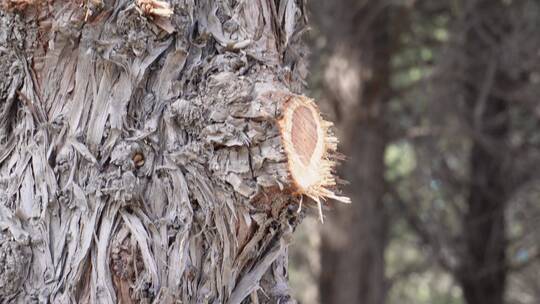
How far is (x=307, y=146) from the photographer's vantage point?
169 centimetres

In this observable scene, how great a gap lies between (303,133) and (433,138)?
192 inches

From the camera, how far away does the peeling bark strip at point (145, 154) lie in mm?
1633

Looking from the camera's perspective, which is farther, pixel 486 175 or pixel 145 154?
pixel 486 175

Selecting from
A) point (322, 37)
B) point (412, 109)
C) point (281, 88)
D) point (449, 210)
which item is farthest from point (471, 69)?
point (281, 88)

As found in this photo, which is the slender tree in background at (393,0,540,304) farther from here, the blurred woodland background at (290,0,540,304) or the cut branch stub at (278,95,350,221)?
Result: the cut branch stub at (278,95,350,221)

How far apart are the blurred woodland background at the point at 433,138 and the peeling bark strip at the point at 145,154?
13.1ft

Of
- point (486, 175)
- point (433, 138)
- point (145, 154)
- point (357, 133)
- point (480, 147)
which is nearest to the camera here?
point (145, 154)

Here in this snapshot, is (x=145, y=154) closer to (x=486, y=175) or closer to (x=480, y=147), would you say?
(x=480, y=147)

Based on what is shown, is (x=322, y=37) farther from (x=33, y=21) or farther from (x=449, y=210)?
(x=33, y=21)

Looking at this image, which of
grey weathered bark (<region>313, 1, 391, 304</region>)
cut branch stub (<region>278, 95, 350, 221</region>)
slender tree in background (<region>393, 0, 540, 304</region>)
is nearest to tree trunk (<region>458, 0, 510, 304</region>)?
slender tree in background (<region>393, 0, 540, 304</region>)

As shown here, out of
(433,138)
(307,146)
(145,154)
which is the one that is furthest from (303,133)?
Result: (433,138)

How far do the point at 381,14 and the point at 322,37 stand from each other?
0.47 m

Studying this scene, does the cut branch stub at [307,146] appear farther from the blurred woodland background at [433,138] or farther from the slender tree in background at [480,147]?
the slender tree in background at [480,147]

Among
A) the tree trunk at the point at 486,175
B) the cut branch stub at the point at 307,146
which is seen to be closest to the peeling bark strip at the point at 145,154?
the cut branch stub at the point at 307,146
